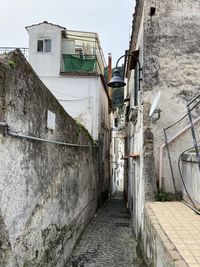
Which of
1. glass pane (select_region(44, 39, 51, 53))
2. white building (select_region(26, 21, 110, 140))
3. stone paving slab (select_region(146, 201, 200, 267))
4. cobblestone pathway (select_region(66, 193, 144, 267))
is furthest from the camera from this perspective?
glass pane (select_region(44, 39, 51, 53))

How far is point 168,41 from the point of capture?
8.52 metres

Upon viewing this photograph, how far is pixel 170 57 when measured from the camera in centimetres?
850

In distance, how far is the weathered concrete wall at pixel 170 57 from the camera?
332 inches

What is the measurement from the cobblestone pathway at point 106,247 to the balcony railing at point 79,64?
8166 mm

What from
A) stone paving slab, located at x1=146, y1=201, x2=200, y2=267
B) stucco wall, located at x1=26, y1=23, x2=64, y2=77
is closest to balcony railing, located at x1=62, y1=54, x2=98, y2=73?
stucco wall, located at x1=26, y1=23, x2=64, y2=77

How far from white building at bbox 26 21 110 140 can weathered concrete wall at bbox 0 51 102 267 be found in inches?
329

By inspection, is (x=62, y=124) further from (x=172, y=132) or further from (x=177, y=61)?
(x=177, y=61)

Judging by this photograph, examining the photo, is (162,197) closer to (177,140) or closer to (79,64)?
(177,140)

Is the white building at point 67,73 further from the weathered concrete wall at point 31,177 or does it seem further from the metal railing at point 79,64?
the weathered concrete wall at point 31,177

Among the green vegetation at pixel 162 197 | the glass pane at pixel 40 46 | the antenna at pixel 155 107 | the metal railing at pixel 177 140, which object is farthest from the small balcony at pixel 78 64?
the green vegetation at pixel 162 197

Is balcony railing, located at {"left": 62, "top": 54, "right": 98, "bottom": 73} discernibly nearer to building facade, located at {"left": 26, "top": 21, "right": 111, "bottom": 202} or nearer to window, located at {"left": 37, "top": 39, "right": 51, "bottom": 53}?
building facade, located at {"left": 26, "top": 21, "right": 111, "bottom": 202}

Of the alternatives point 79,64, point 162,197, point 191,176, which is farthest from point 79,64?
point 191,176

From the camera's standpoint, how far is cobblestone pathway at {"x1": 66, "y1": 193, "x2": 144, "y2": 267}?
25.6 feet

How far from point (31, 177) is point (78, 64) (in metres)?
12.5
